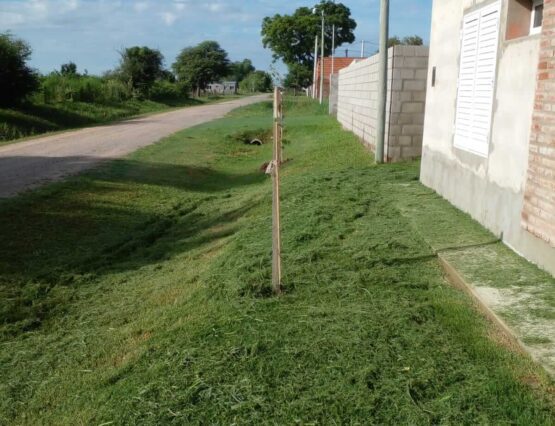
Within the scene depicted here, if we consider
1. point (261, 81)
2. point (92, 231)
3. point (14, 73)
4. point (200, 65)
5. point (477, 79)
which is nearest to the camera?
point (477, 79)

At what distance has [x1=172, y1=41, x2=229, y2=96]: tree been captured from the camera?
273 ft

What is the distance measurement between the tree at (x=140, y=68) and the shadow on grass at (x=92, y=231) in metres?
36.4

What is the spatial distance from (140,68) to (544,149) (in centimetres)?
4584

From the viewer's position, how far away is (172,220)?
943 centimetres

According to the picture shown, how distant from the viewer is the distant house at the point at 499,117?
4.83 metres

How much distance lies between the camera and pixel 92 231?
8.41 meters

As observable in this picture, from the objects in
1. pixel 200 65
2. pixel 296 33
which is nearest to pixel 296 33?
pixel 296 33

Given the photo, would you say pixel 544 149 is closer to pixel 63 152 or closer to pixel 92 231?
pixel 92 231

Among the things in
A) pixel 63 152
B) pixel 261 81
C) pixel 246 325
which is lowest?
pixel 63 152

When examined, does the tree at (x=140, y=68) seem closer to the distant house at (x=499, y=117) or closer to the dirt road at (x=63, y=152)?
the dirt road at (x=63, y=152)

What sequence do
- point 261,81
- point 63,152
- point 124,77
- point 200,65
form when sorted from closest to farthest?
point 261,81 < point 63,152 < point 124,77 < point 200,65

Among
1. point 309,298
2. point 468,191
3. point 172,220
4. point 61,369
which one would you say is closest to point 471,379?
point 309,298

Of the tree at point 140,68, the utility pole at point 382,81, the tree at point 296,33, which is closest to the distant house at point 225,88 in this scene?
the tree at point 296,33

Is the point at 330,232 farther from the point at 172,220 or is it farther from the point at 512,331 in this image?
the point at 172,220
